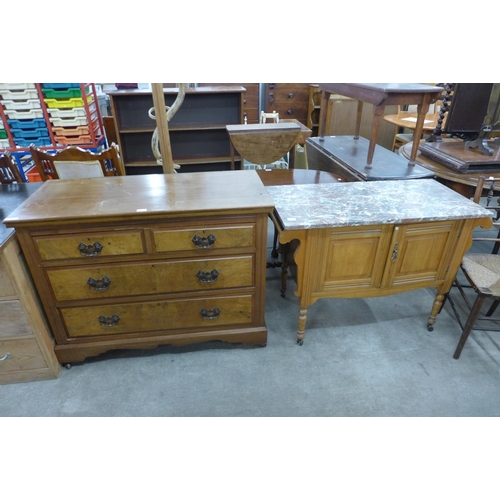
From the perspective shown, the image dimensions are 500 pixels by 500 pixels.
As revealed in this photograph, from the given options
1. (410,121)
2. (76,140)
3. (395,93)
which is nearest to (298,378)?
(395,93)

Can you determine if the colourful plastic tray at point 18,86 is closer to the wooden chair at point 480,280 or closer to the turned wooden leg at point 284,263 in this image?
the turned wooden leg at point 284,263

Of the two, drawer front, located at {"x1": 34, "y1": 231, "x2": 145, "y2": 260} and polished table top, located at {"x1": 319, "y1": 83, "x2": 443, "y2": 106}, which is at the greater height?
polished table top, located at {"x1": 319, "y1": 83, "x2": 443, "y2": 106}

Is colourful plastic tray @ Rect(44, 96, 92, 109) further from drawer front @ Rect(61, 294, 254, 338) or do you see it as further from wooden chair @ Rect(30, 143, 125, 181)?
drawer front @ Rect(61, 294, 254, 338)

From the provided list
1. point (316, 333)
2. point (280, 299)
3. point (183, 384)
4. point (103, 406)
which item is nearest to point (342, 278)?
point (316, 333)

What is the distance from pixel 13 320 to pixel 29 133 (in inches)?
137

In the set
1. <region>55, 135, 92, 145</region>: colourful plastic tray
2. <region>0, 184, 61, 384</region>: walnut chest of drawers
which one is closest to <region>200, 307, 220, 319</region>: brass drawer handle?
<region>0, 184, 61, 384</region>: walnut chest of drawers

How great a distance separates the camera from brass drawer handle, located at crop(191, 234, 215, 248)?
163cm

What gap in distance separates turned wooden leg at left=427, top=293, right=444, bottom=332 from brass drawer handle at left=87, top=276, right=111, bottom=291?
1.89m

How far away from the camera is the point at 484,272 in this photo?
194cm

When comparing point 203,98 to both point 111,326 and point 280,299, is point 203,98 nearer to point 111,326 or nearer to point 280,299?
point 280,299

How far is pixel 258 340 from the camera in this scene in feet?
6.60

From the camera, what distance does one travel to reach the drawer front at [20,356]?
5.59 feet

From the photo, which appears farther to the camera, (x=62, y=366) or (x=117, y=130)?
(x=117, y=130)

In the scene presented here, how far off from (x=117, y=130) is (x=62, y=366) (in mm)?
2660
